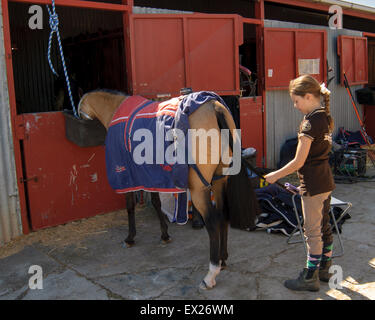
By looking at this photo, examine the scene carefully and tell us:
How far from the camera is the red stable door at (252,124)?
632 centimetres

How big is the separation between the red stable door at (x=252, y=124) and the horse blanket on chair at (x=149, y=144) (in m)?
2.70

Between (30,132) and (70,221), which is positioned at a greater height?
(30,132)

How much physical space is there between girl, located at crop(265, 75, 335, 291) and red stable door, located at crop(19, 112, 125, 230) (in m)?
2.57

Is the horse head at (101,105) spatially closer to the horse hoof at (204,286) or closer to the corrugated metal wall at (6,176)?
the corrugated metal wall at (6,176)

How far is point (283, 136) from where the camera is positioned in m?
7.09

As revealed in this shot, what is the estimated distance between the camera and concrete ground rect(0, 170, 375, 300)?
302 centimetres

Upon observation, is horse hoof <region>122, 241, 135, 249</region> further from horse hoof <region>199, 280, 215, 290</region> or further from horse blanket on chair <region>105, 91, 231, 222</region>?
horse hoof <region>199, 280, 215, 290</region>

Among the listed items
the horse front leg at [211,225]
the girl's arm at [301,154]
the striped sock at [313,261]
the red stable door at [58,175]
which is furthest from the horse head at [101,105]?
the striped sock at [313,261]

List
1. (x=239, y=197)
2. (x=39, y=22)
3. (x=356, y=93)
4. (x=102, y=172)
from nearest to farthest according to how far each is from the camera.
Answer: (x=239, y=197) < (x=39, y=22) < (x=102, y=172) < (x=356, y=93)

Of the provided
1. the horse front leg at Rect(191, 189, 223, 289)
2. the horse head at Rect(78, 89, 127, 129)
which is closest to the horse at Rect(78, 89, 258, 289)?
the horse front leg at Rect(191, 189, 223, 289)

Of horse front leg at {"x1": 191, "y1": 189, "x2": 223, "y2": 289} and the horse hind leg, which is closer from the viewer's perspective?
horse front leg at {"x1": 191, "y1": 189, "x2": 223, "y2": 289}
